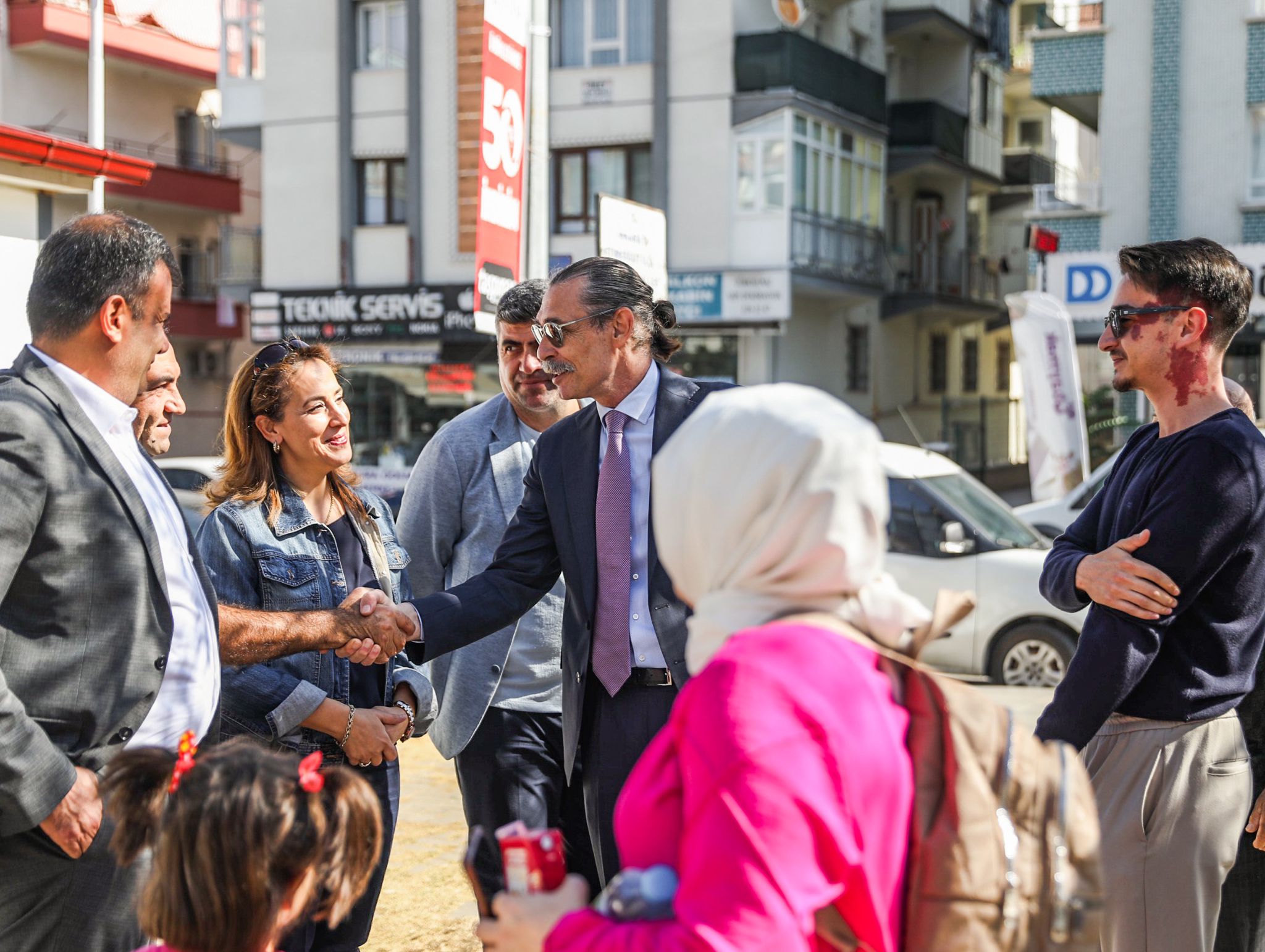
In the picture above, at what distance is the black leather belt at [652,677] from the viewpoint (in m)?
3.97

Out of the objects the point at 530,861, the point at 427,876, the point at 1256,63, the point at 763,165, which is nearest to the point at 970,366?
Answer: the point at 763,165

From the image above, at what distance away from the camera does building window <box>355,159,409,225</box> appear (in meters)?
30.2

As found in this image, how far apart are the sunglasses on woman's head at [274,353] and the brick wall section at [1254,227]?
21757 millimetres

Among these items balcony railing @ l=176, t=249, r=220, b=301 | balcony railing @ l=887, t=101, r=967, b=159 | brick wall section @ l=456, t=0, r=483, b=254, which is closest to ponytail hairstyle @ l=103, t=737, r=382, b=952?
brick wall section @ l=456, t=0, r=483, b=254

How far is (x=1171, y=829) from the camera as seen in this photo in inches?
135

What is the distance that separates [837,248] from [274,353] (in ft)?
86.7

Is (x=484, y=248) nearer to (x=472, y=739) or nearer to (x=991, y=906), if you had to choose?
(x=472, y=739)

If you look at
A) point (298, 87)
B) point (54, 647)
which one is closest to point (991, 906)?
point (54, 647)

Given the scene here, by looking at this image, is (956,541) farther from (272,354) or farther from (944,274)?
(944,274)

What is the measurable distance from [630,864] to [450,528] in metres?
3.02

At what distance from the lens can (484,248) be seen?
8.48 m

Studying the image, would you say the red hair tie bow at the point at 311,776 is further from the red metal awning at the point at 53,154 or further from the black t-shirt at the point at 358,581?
the red metal awning at the point at 53,154

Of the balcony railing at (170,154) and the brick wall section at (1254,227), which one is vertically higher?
the balcony railing at (170,154)

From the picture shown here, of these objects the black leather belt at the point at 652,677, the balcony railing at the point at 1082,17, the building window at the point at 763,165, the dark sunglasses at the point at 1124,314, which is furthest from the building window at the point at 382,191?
the dark sunglasses at the point at 1124,314
